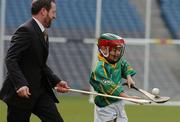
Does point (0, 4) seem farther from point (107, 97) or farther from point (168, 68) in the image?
point (107, 97)

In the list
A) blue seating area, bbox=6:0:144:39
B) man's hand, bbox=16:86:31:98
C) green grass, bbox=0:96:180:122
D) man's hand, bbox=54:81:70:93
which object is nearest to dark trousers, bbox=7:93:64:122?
man's hand, bbox=54:81:70:93

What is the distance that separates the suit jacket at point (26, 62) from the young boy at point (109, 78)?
553 millimetres

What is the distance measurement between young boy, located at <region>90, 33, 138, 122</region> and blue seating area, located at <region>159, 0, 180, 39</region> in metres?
9.34

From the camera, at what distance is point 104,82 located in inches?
251

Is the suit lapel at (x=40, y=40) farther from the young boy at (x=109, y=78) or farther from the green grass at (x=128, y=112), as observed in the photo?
→ the green grass at (x=128, y=112)

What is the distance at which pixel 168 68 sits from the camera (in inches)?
601

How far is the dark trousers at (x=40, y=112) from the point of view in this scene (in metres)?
6.07

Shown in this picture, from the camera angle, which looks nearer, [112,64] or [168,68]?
[112,64]

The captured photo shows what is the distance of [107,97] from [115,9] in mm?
9347

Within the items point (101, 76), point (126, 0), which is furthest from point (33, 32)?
point (126, 0)

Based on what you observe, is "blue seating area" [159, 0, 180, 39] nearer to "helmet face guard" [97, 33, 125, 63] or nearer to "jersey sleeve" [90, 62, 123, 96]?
"helmet face guard" [97, 33, 125, 63]

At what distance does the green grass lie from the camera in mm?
10102

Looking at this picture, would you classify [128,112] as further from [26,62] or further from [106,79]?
[26,62]

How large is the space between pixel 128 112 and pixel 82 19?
4990mm
